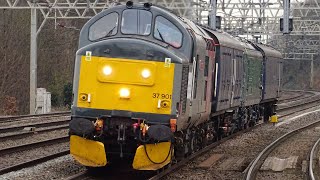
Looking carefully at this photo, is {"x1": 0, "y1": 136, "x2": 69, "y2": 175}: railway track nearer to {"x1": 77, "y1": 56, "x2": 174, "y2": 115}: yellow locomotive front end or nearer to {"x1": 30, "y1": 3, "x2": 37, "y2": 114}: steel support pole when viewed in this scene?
{"x1": 77, "y1": 56, "x2": 174, "y2": 115}: yellow locomotive front end

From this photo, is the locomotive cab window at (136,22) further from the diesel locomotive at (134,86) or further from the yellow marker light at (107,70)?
the yellow marker light at (107,70)

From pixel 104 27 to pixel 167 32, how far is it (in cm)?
113

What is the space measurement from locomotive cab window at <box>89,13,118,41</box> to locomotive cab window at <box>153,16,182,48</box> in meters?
0.74

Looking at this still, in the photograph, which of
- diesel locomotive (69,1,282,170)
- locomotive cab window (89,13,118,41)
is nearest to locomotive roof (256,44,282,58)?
diesel locomotive (69,1,282,170)

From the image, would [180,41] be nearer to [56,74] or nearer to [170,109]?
[170,109]

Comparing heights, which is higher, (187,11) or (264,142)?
(187,11)

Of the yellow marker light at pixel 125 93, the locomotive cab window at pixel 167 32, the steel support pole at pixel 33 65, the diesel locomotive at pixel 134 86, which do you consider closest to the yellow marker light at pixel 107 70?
the diesel locomotive at pixel 134 86

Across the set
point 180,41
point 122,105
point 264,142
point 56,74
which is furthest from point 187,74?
point 56,74

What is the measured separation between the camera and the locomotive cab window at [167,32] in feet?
38.1

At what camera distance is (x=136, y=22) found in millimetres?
11625

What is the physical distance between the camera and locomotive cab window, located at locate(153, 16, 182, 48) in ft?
38.1

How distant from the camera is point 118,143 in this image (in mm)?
11109

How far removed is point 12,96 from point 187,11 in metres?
11.9

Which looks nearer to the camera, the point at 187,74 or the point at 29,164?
the point at 187,74
